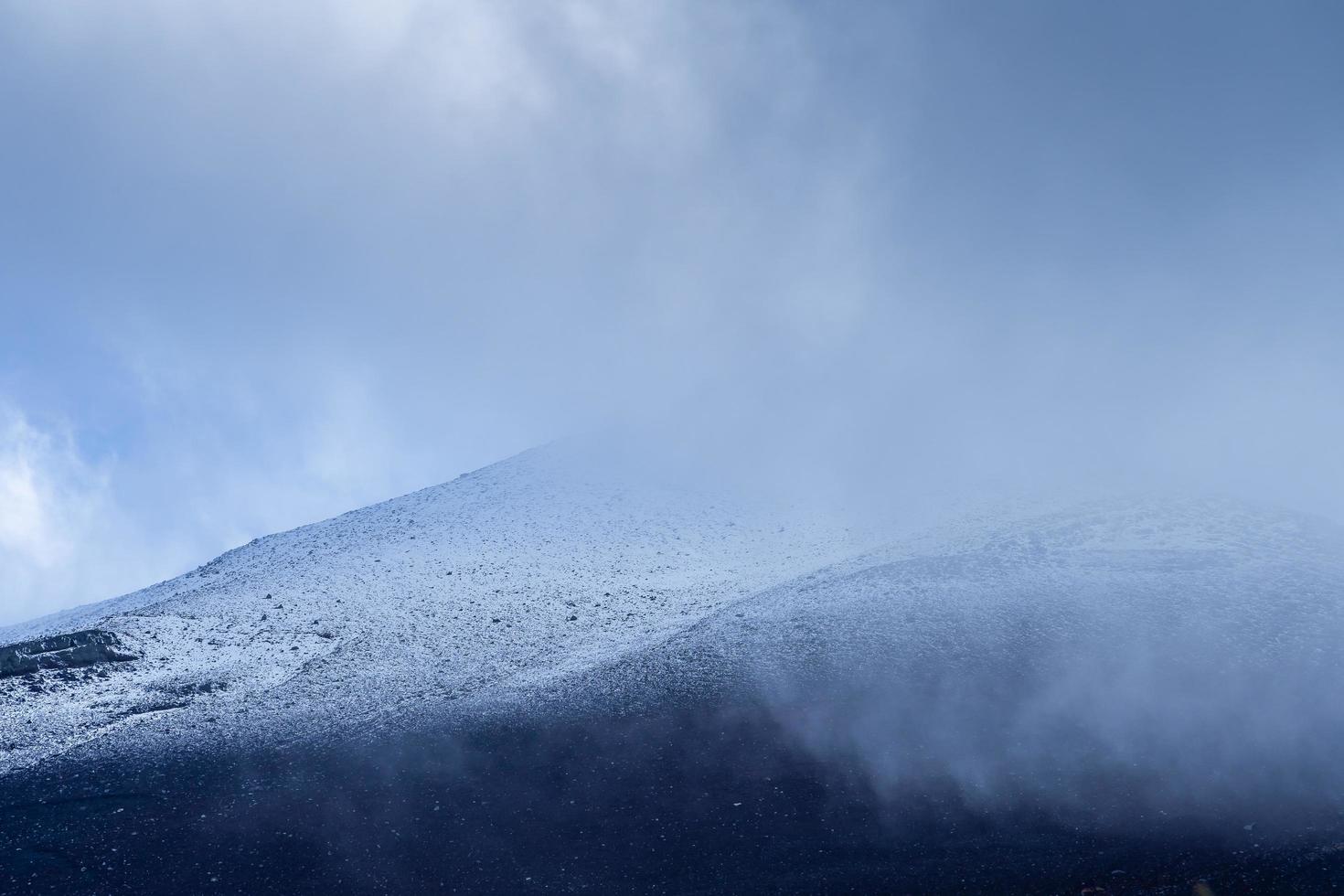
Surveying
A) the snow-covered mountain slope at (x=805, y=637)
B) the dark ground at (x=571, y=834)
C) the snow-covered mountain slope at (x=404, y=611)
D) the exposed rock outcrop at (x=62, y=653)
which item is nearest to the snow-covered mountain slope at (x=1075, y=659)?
the snow-covered mountain slope at (x=805, y=637)

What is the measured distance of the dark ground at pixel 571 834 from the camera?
14.2 meters

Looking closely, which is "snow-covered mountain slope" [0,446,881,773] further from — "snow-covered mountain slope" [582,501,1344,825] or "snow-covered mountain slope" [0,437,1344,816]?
"snow-covered mountain slope" [582,501,1344,825]

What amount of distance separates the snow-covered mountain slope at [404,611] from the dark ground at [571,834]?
3206 millimetres

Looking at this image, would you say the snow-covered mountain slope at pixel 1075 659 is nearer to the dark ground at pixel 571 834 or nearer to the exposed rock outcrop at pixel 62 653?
the dark ground at pixel 571 834

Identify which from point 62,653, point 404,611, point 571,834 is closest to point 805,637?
point 571,834

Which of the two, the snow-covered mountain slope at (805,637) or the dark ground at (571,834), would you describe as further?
the snow-covered mountain slope at (805,637)

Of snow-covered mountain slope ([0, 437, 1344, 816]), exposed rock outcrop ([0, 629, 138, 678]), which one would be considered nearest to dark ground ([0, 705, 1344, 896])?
snow-covered mountain slope ([0, 437, 1344, 816])

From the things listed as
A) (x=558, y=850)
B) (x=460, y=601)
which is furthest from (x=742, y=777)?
(x=460, y=601)

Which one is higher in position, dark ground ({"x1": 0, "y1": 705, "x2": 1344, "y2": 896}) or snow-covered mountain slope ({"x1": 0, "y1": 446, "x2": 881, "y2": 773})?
snow-covered mountain slope ({"x1": 0, "y1": 446, "x2": 881, "y2": 773})

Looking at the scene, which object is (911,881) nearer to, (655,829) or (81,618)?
(655,829)

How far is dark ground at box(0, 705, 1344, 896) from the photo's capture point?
14180 mm

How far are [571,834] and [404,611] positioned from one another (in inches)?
718

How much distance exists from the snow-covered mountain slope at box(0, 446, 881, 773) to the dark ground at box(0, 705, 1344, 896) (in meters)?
3.21

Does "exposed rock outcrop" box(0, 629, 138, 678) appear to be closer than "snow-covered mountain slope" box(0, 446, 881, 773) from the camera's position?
No
